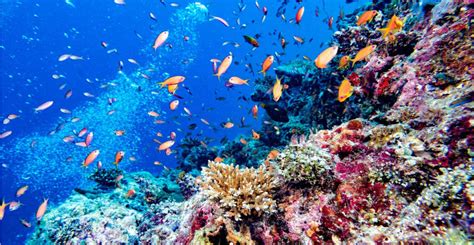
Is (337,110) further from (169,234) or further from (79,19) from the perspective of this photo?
(79,19)

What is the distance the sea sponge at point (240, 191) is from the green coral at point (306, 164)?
252 mm

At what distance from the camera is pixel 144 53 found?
3162 inches

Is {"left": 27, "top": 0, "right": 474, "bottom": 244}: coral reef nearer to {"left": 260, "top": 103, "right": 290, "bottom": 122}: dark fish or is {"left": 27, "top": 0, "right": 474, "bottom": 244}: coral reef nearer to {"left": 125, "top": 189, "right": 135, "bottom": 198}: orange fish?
{"left": 125, "top": 189, "right": 135, "bottom": 198}: orange fish

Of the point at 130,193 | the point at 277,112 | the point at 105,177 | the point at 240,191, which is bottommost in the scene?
the point at 130,193

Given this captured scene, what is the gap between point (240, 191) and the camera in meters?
3.15

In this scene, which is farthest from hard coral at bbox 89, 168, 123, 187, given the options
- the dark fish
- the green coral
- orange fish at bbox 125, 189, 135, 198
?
the green coral

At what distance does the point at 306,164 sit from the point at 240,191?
0.87 metres

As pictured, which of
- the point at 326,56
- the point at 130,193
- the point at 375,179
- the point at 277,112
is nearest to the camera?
the point at 375,179

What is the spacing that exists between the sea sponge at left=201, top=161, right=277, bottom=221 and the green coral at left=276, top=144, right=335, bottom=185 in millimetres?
252

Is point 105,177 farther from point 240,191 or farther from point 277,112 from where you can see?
point 277,112

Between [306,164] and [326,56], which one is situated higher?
[326,56]

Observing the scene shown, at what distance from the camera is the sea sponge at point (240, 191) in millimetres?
3094

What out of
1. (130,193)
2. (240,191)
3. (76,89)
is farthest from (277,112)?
(76,89)

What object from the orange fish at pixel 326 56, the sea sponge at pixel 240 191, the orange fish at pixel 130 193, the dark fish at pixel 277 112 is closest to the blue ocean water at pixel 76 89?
the dark fish at pixel 277 112
